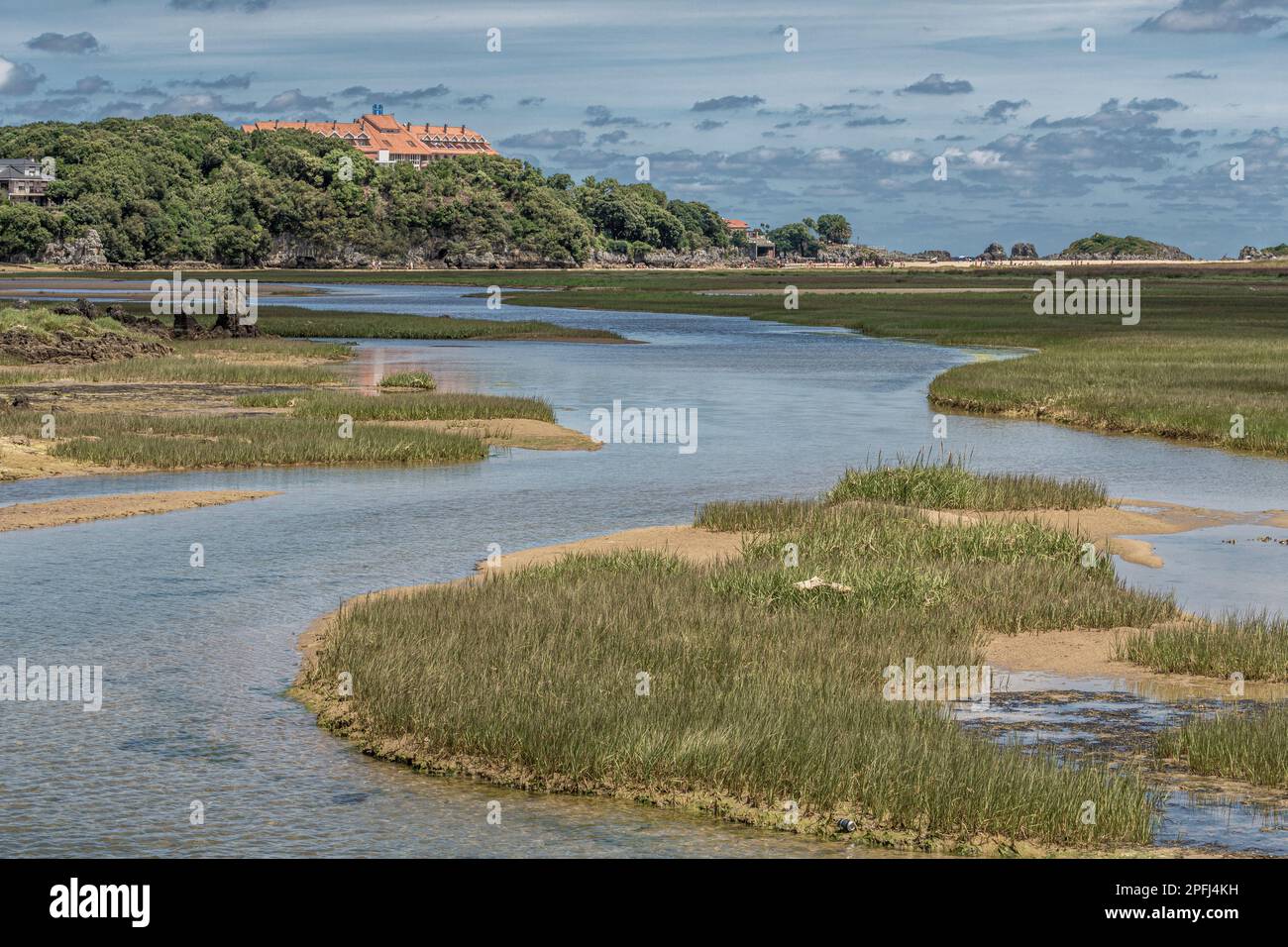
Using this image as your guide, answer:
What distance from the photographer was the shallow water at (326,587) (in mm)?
14273

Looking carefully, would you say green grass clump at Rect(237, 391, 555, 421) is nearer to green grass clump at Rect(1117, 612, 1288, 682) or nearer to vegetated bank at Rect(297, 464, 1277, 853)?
vegetated bank at Rect(297, 464, 1277, 853)

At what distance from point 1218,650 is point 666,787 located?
8.74 meters

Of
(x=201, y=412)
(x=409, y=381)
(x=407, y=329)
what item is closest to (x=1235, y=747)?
(x=201, y=412)

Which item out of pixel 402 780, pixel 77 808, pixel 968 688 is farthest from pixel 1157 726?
pixel 77 808

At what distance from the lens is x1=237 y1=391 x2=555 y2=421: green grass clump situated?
48781 millimetres

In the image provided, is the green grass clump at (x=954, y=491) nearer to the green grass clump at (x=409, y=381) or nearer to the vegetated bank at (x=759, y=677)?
the vegetated bank at (x=759, y=677)

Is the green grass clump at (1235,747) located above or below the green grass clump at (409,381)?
below

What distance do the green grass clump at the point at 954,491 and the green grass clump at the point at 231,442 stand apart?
45.2ft

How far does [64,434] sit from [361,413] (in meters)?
9.71

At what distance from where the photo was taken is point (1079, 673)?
2005cm

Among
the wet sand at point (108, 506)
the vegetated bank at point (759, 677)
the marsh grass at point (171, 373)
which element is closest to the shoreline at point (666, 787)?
the vegetated bank at point (759, 677)

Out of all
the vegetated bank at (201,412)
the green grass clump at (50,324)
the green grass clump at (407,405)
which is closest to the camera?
the vegetated bank at (201,412)

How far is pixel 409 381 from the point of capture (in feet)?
189

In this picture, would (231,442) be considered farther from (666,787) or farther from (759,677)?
(666,787)
